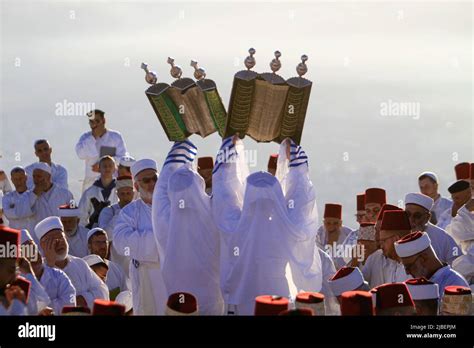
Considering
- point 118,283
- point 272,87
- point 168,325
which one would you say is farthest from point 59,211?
point 168,325

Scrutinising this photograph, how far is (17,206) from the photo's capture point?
17.8 m

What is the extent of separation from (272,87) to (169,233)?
1.57 metres

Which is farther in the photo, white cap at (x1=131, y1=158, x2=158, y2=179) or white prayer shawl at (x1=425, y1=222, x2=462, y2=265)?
white cap at (x1=131, y1=158, x2=158, y2=179)

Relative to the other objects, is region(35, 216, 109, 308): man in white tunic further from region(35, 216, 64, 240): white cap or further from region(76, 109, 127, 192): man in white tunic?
region(76, 109, 127, 192): man in white tunic

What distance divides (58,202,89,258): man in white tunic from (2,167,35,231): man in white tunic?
2.63ft

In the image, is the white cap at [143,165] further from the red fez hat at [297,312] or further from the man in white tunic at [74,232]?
the red fez hat at [297,312]

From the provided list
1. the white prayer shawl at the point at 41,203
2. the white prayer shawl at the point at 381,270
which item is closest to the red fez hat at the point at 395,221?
A: the white prayer shawl at the point at 381,270

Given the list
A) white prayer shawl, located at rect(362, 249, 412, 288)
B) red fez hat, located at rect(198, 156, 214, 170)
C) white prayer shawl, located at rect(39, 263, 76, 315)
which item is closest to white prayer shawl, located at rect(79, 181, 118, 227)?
red fez hat, located at rect(198, 156, 214, 170)

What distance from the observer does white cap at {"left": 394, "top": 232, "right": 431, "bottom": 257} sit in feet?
42.7

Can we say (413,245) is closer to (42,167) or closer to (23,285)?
(23,285)

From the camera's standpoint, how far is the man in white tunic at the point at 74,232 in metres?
16.7

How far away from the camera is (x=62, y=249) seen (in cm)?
1438

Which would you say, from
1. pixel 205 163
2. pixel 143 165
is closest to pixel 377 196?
pixel 205 163

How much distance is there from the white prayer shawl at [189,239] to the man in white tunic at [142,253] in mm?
366
